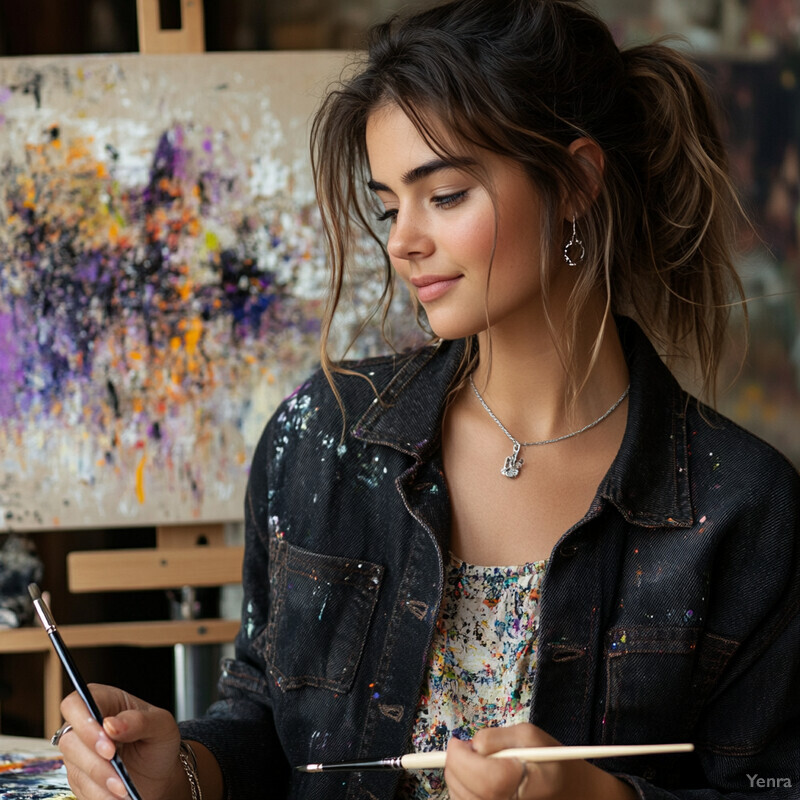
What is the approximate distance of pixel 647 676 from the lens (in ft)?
3.45

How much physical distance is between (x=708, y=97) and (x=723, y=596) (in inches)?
23.6

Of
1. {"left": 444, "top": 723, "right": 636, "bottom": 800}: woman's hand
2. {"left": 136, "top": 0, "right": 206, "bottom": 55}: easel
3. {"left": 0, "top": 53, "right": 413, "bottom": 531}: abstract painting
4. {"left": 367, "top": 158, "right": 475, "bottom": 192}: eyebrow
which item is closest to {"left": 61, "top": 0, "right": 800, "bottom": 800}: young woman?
{"left": 367, "top": 158, "right": 475, "bottom": 192}: eyebrow

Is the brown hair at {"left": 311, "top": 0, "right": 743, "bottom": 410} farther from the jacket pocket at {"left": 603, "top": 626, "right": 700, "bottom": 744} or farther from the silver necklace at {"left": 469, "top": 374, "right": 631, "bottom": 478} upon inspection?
the jacket pocket at {"left": 603, "top": 626, "right": 700, "bottom": 744}

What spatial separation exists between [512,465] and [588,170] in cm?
35

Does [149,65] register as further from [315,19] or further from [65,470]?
[65,470]

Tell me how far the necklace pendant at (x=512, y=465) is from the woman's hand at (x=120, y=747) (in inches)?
18.2

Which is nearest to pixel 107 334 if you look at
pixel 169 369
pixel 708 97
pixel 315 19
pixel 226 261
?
pixel 169 369

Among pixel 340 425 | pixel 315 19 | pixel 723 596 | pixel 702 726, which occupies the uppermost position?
pixel 315 19

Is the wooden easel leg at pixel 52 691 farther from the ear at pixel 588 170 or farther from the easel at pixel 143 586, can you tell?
the ear at pixel 588 170

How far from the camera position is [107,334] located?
165 centimetres

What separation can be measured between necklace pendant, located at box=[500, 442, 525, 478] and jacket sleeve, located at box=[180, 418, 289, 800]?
1.02ft

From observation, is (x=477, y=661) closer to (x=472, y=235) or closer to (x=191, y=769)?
(x=191, y=769)

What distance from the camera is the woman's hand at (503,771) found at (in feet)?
2.54

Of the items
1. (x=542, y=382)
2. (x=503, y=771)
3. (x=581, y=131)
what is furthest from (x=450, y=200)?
(x=503, y=771)
